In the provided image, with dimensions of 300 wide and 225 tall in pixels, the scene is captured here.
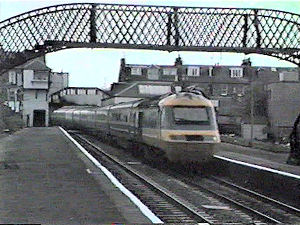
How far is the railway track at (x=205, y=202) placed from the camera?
1303cm

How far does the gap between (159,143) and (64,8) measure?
773 centimetres

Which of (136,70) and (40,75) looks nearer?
(40,75)

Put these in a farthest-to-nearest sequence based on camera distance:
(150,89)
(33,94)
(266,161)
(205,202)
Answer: (33,94), (150,89), (266,161), (205,202)

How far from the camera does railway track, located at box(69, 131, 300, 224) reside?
13031mm

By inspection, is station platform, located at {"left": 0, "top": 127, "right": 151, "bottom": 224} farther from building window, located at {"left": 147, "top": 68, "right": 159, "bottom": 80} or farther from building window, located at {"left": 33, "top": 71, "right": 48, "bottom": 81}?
building window, located at {"left": 147, "top": 68, "right": 159, "bottom": 80}

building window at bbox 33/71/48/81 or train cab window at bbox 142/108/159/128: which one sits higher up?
building window at bbox 33/71/48/81

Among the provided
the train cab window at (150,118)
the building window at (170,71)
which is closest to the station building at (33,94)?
the building window at (170,71)

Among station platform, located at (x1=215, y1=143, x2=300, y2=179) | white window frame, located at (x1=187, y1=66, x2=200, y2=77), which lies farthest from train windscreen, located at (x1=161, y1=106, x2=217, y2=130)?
white window frame, located at (x1=187, y1=66, x2=200, y2=77)

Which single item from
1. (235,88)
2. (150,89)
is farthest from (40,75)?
(235,88)

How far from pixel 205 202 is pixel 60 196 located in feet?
12.8

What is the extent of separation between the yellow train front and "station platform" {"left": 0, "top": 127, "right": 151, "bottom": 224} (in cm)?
278

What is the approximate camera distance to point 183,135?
854 inches

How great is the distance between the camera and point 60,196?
1391 centimetres

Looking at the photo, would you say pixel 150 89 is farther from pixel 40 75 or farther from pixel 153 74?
pixel 40 75
